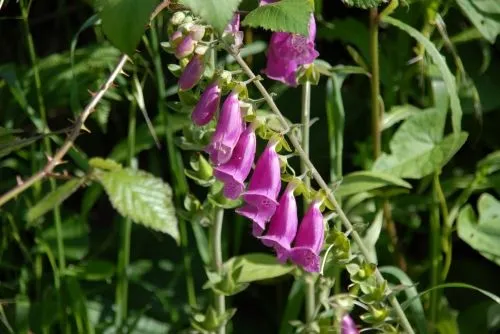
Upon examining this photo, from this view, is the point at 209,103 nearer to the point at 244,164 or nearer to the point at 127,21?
the point at 244,164

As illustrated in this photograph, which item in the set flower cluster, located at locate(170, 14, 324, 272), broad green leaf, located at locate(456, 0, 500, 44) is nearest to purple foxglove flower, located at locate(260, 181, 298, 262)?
flower cluster, located at locate(170, 14, 324, 272)

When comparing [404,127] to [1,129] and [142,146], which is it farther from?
[1,129]

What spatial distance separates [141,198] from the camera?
1.47 meters

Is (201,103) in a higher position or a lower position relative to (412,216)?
higher

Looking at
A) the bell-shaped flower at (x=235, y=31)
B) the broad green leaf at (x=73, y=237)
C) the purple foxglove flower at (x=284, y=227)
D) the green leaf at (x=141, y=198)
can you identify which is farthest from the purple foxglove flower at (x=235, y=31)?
the broad green leaf at (x=73, y=237)

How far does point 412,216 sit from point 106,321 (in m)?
0.65

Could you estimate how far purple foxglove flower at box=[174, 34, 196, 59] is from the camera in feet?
4.01

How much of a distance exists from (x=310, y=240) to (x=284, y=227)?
0.05 metres

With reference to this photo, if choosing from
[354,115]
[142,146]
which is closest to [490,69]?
[354,115]

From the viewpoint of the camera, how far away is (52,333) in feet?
6.17

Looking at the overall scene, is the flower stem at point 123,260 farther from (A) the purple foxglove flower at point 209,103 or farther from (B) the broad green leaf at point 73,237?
Result: (A) the purple foxglove flower at point 209,103

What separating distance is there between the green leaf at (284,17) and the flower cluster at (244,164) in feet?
0.34

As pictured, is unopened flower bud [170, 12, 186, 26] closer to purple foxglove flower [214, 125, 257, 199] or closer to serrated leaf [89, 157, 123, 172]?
purple foxglove flower [214, 125, 257, 199]

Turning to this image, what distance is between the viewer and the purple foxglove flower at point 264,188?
1.27 m
